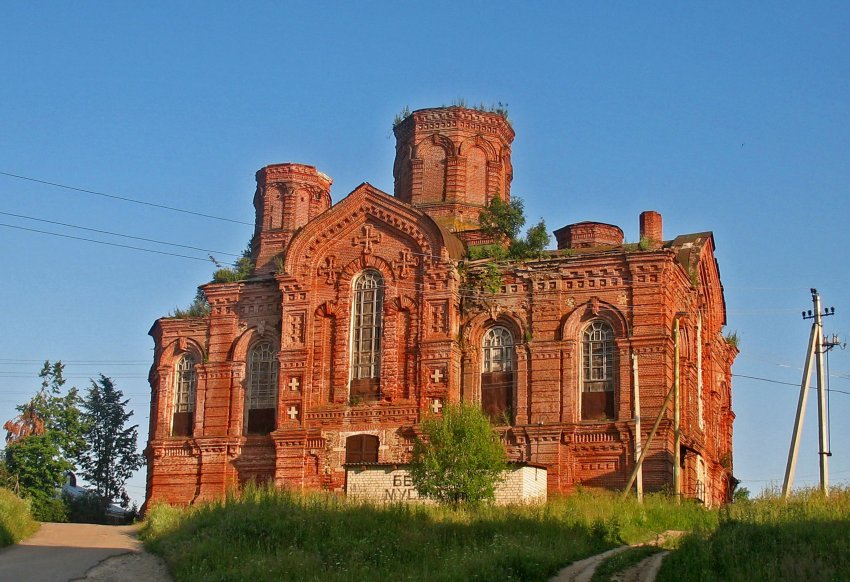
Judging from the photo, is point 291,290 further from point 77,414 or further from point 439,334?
point 77,414

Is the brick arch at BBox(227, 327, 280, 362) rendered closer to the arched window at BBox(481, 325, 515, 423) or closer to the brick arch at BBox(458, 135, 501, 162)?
the arched window at BBox(481, 325, 515, 423)

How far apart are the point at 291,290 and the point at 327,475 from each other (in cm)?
535

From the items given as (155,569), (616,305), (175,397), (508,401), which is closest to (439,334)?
(508,401)

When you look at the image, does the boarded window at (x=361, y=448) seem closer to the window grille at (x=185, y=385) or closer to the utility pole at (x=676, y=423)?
the window grille at (x=185, y=385)

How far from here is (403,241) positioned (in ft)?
118

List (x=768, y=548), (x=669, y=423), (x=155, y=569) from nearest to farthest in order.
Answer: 1. (x=768, y=548)
2. (x=155, y=569)
3. (x=669, y=423)

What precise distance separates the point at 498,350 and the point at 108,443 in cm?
1833

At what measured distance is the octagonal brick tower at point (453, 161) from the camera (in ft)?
130

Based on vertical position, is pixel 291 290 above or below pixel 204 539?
above

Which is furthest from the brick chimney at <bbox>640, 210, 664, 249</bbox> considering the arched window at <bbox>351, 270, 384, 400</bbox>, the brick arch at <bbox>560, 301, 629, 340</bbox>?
the arched window at <bbox>351, 270, 384, 400</bbox>

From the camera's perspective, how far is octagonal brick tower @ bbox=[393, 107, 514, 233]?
39.5m

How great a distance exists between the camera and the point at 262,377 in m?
36.8

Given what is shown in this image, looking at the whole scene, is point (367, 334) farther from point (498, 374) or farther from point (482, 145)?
point (482, 145)

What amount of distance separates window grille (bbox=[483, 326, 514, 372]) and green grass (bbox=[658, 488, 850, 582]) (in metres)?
11.8
